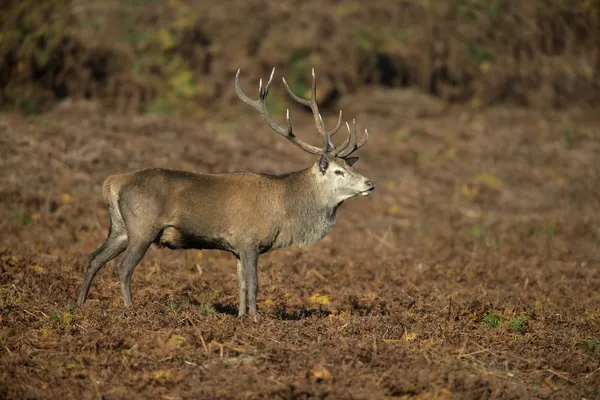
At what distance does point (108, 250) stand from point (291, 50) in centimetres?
1863

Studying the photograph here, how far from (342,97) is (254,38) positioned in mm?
4090

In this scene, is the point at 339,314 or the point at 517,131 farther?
the point at 517,131

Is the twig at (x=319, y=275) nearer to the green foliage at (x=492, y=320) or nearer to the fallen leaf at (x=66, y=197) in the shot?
the green foliage at (x=492, y=320)

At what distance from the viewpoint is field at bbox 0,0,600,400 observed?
711 centimetres

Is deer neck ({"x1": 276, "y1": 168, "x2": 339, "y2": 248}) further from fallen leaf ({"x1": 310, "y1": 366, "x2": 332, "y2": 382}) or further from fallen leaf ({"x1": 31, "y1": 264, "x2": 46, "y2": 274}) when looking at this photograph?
fallen leaf ({"x1": 31, "y1": 264, "x2": 46, "y2": 274})

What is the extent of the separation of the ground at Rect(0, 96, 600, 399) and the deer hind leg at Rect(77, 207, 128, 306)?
1.16ft

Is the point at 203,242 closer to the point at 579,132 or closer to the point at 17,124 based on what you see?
the point at 17,124

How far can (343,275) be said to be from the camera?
41.0 ft

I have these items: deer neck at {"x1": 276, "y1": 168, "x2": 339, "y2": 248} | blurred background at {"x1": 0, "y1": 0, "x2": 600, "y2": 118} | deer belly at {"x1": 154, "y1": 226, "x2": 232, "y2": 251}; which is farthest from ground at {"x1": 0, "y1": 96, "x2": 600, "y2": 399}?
blurred background at {"x1": 0, "y1": 0, "x2": 600, "y2": 118}

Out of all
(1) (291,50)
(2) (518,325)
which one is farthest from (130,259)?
(1) (291,50)

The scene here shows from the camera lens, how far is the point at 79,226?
14.1 meters

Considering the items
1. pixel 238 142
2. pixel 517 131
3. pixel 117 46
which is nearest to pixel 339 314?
pixel 238 142

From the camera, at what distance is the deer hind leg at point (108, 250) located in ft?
30.6

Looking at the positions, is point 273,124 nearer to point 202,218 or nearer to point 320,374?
point 202,218
